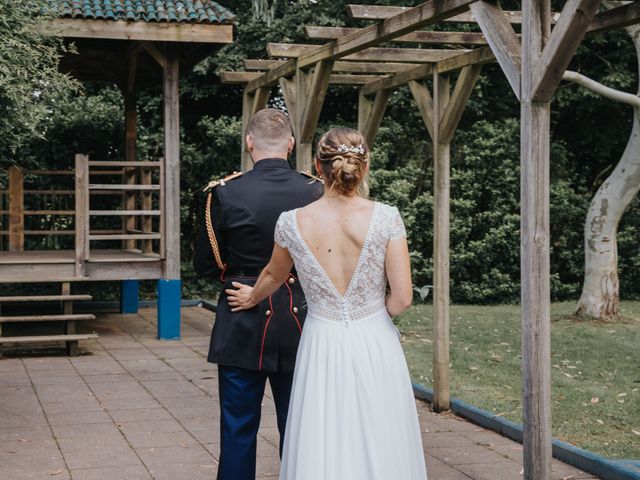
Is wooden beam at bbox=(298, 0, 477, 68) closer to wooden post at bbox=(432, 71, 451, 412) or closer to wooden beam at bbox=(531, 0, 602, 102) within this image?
wooden beam at bbox=(531, 0, 602, 102)

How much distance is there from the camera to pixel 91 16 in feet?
34.4

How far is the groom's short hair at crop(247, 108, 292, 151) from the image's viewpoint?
407cm

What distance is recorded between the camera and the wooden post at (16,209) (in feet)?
42.7

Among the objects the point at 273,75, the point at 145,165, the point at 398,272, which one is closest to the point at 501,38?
the point at 398,272

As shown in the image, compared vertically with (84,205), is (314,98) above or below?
above

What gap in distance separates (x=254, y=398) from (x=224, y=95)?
47.4 feet

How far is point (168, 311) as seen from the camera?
36.2ft

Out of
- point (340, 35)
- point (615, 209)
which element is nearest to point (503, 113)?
point (615, 209)

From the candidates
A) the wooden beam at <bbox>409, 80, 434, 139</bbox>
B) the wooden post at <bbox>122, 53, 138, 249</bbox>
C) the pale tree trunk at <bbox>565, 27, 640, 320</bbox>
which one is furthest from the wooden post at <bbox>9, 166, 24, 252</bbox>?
the pale tree trunk at <bbox>565, 27, 640, 320</bbox>

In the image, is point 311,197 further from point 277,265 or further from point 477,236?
point 477,236

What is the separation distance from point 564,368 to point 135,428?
15.9ft

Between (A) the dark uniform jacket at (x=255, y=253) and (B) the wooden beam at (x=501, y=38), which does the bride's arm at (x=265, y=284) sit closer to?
(A) the dark uniform jacket at (x=255, y=253)

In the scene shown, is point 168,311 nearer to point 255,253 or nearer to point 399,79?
point 399,79

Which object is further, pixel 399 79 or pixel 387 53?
pixel 399 79
